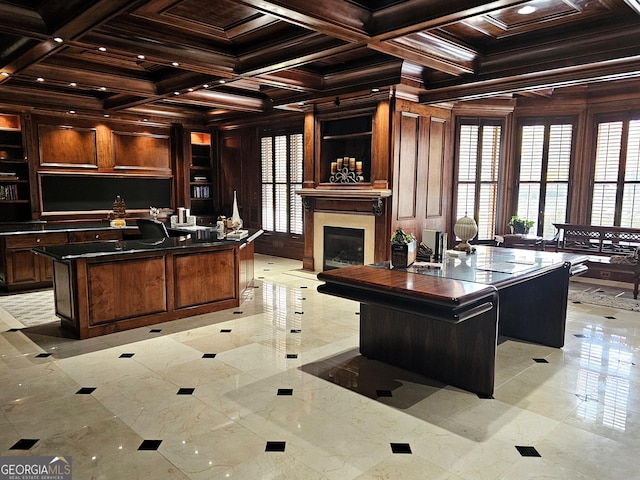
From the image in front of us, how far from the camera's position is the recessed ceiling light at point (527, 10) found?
4156mm

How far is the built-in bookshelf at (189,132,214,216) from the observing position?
10.1 m

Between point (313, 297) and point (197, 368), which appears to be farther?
point (313, 297)

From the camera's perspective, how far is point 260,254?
9.95m

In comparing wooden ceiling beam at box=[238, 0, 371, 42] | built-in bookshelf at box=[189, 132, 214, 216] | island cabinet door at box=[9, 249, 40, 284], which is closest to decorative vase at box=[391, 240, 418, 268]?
wooden ceiling beam at box=[238, 0, 371, 42]

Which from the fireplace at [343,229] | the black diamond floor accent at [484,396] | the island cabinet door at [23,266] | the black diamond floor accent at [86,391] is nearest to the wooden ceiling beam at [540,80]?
the fireplace at [343,229]

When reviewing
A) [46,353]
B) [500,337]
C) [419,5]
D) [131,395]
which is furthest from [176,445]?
[419,5]

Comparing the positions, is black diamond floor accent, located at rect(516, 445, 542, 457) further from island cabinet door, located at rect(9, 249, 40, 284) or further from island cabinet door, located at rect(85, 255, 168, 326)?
island cabinet door, located at rect(9, 249, 40, 284)

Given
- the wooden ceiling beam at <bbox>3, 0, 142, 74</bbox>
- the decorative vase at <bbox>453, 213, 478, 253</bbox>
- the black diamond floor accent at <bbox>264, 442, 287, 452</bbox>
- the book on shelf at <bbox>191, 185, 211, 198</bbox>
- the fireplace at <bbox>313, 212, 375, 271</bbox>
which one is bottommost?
the black diamond floor accent at <bbox>264, 442, 287, 452</bbox>

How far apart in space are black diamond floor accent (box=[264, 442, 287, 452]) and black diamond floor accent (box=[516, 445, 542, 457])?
1.34 meters

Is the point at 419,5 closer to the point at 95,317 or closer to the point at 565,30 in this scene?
the point at 565,30

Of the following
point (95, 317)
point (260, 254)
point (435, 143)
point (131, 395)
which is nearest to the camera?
point (131, 395)

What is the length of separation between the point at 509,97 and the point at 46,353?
7.32 metres

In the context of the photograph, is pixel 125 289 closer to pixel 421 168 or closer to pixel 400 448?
pixel 400 448

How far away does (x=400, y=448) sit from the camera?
2609 mm
